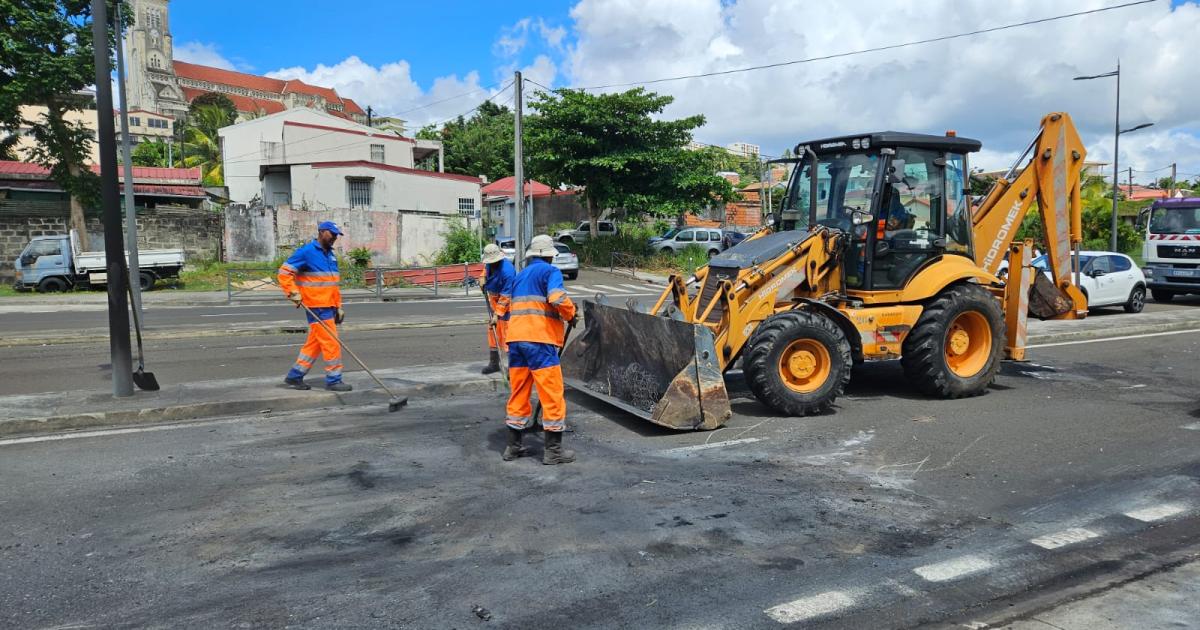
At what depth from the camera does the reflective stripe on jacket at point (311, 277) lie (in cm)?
836

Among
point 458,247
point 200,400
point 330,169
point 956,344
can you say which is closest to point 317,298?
point 200,400

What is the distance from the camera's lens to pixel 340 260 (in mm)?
29000

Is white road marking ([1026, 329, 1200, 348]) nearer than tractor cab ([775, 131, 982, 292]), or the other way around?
tractor cab ([775, 131, 982, 292])

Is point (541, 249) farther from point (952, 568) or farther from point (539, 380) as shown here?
point (952, 568)

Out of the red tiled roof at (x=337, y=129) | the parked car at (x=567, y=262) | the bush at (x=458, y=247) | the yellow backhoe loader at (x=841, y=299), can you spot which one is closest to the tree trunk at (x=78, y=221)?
the bush at (x=458, y=247)

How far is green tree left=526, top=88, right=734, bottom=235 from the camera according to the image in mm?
30844

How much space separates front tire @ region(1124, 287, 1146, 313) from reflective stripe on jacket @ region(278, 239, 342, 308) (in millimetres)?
16848

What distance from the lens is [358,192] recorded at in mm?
34656

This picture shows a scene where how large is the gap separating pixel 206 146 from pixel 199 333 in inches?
1884

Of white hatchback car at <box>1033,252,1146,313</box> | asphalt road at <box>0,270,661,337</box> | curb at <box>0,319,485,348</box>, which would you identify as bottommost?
curb at <box>0,319,485,348</box>

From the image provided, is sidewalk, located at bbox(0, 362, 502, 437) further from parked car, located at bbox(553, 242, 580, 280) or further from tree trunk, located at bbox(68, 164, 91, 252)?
tree trunk, located at bbox(68, 164, 91, 252)

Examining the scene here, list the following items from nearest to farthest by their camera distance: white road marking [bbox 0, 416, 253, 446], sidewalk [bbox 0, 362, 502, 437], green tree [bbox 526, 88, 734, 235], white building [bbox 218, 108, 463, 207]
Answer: white road marking [bbox 0, 416, 253, 446], sidewalk [bbox 0, 362, 502, 437], green tree [bbox 526, 88, 734, 235], white building [bbox 218, 108, 463, 207]

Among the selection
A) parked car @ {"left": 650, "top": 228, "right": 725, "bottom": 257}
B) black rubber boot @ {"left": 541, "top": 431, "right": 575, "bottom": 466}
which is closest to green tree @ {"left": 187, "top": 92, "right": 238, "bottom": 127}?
parked car @ {"left": 650, "top": 228, "right": 725, "bottom": 257}

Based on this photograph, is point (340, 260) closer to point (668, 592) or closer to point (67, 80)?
point (67, 80)
